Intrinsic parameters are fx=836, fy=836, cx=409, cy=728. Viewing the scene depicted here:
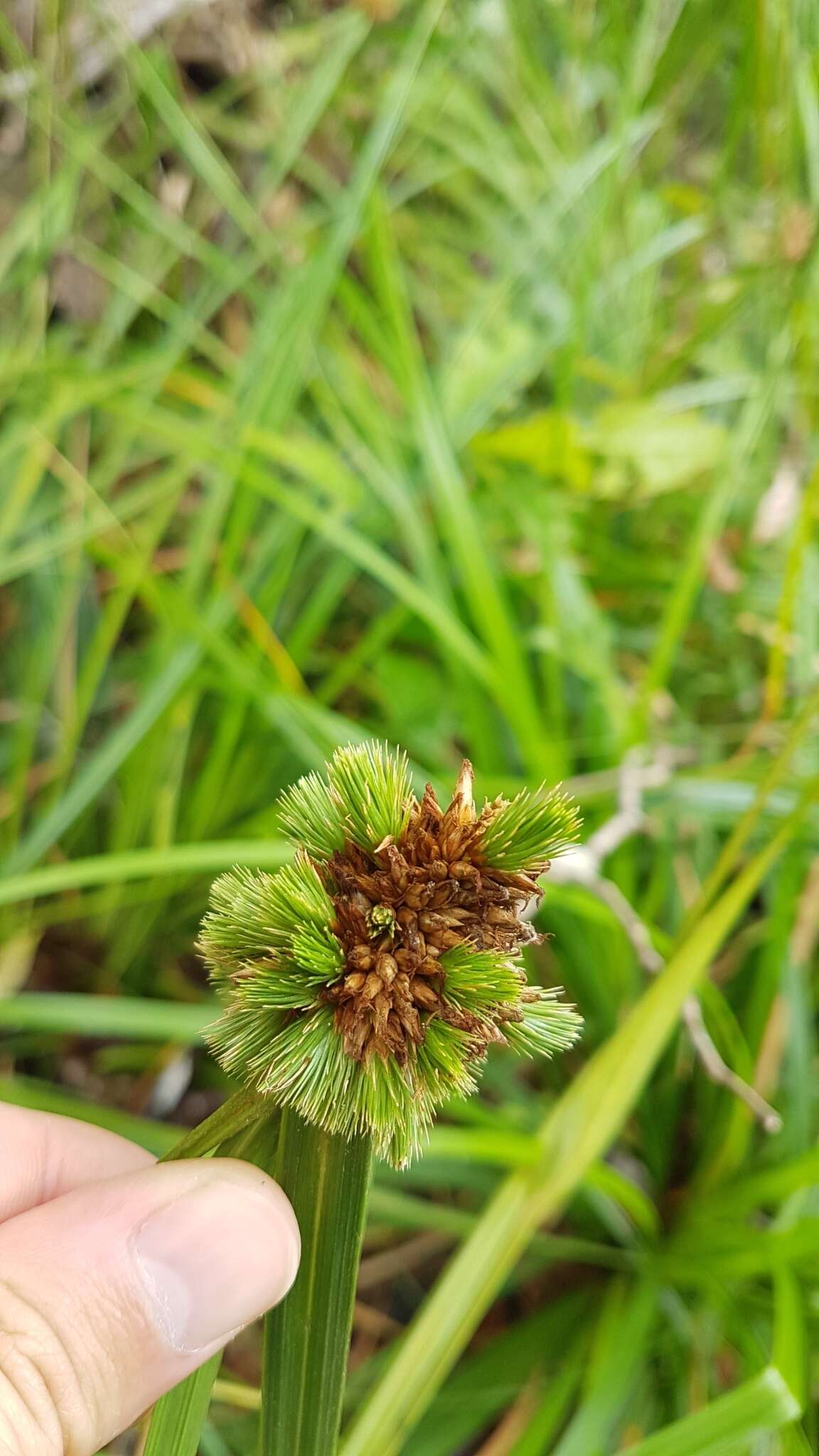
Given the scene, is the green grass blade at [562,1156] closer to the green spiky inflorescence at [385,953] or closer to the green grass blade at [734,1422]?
the green grass blade at [734,1422]

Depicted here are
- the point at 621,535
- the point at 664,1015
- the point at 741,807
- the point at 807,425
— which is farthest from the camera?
the point at 621,535

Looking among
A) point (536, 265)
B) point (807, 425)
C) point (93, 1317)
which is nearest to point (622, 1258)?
point (93, 1317)

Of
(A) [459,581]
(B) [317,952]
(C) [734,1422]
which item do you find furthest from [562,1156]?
(A) [459,581]

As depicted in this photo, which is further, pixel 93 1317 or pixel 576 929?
pixel 576 929

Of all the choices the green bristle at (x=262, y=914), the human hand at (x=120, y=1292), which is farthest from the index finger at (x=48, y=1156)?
the green bristle at (x=262, y=914)

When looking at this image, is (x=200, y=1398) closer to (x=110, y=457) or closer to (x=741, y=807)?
(x=741, y=807)

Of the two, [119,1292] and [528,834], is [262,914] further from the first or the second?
[119,1292]

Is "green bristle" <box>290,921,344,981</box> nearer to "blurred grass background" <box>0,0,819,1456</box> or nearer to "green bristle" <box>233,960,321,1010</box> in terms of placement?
"green bristle" <box>233,960,321,1010</box>
